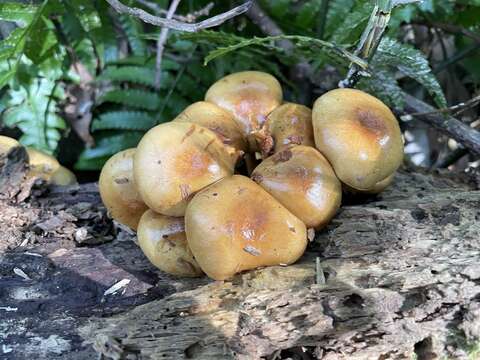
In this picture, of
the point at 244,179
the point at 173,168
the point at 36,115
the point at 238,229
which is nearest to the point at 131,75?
the point at 36,115

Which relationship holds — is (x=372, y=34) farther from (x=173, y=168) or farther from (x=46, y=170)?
(x=46, y=170)

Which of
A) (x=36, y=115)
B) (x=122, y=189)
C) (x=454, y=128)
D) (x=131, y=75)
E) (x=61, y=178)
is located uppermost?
(x=454, y=128)

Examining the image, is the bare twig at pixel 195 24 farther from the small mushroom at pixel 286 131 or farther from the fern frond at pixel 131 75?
the fern frond at pixel 131 75

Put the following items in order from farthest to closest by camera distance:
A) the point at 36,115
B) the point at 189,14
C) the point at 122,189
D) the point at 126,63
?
the point at 126,63, the point at 36,115, the point at 189,14, the point at 122,189

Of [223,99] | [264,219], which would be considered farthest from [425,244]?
[223,99]

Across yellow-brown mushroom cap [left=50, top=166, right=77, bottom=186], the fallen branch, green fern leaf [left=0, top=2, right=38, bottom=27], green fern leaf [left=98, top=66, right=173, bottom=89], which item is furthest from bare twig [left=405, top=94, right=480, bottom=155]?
green fern leaf [left=0, top=2, right=38, bottom=27]

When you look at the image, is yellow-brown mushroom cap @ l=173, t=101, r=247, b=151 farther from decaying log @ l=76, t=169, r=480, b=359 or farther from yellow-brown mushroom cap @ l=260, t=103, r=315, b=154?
decaying log @ l=76, t=169, r=480, b=359

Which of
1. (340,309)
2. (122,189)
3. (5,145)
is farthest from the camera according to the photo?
(5,145)

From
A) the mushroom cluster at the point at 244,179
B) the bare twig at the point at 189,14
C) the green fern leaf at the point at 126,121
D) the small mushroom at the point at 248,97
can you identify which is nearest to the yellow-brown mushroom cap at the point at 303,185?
the mushroom cluster at the point at 244,179
